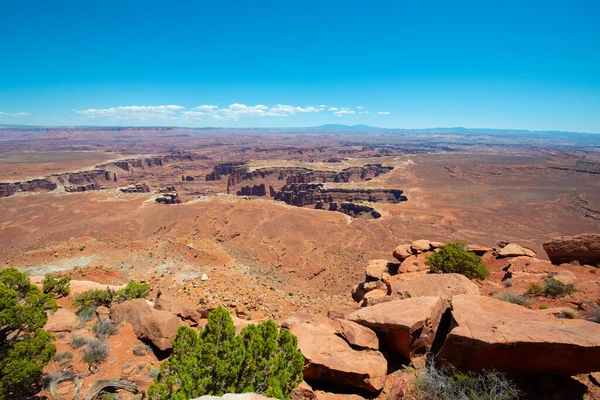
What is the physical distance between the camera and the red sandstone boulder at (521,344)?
574cm

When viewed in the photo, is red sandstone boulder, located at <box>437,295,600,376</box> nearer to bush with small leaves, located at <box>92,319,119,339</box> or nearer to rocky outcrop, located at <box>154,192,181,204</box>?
bush with small leaves, located at <box>92,319,119,339</box>

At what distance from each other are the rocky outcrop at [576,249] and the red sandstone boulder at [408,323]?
36.9 ft

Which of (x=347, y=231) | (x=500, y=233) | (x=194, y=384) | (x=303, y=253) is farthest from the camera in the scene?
(x=500, y=233)

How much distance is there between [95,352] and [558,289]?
51.3 ft

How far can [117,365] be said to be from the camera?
30.1 ft

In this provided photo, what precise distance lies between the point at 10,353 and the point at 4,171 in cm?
13748

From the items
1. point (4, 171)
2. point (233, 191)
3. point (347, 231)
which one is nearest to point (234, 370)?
point (347, 231)

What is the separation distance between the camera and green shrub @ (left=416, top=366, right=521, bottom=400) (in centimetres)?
585

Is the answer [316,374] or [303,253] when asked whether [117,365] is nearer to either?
[316,374]

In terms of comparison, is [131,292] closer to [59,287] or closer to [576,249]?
[59,287]

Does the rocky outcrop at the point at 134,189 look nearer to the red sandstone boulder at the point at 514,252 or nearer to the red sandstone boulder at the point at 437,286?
the red sandstone boulder at the point at 437,286

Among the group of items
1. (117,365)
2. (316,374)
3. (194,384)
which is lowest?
(117,365)

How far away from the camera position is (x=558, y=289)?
1070 cm

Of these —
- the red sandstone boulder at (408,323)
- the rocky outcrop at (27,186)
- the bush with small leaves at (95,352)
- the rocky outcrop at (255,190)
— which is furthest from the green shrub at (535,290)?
the rocky outcrop at (27,186)
